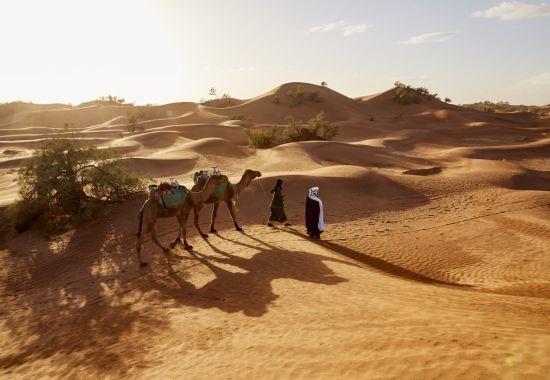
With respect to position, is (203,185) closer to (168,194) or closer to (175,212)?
(175,212)

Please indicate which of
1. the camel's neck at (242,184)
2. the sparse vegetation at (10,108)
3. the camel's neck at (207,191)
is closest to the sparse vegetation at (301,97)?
the sparse vegetation at (10,108)

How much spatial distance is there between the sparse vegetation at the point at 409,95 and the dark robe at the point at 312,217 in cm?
5618

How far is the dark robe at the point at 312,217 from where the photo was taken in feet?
38.8

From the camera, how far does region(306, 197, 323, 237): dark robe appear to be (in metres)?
11.8

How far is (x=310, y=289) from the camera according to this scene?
785 cm

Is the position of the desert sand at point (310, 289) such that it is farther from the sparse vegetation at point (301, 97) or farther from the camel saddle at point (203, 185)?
the sparse vegetation at point (301, 97)

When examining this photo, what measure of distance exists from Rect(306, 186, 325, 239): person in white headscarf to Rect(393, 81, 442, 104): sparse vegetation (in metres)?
56.0

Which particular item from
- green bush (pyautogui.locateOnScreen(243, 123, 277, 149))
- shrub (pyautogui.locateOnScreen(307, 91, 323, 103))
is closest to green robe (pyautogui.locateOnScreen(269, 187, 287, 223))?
green bush (pyautogui.locateOnScreen(243, 123, 277, 149))

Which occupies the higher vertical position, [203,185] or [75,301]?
[203,185]

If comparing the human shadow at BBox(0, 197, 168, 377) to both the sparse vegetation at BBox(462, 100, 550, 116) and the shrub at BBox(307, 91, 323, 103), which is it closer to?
the shrub at BBox(307, 91, 323, 103)

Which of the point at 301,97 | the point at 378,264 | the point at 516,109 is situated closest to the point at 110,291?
the point at 378,264

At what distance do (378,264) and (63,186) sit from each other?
35.6 feet

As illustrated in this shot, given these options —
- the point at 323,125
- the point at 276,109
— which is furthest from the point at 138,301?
the point at 276,109

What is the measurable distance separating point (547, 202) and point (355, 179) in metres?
7.70
